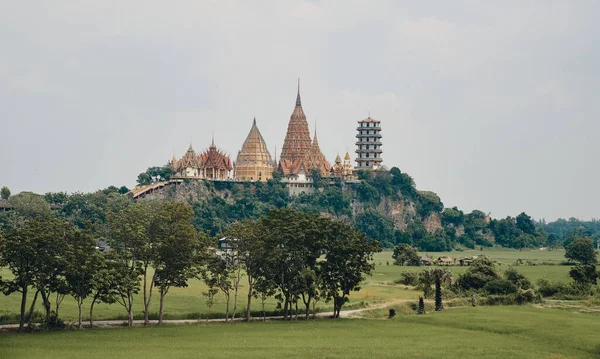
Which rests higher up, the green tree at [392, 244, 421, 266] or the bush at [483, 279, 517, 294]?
the green tree at [392, 244, 421, 266]

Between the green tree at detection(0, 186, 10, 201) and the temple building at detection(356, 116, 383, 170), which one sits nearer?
the green tree at detection(0, 186, 10, 201)

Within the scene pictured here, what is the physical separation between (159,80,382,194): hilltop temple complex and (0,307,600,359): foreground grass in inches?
3978

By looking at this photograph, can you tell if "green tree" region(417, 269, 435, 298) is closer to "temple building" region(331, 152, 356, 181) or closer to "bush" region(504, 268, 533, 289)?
"bush" region(504, 268, 533, 289)

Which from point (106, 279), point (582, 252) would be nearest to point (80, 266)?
point (106, 279)

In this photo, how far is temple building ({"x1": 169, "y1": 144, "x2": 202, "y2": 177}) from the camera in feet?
525

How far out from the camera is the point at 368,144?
19062 centimetres

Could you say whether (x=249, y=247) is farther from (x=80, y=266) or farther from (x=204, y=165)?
(x=204, y=165)

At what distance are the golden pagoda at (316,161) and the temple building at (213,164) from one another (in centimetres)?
1510

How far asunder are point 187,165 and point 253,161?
14.6 m

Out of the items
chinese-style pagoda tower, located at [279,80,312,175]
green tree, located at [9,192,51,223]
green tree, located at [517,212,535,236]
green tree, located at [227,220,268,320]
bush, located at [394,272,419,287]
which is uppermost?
chinese-style pagoda tower, located at [279,80,312,175]

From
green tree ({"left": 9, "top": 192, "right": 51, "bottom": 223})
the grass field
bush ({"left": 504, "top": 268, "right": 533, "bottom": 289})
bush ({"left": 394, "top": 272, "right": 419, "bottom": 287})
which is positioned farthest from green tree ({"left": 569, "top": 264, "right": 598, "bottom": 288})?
green tree ({"left": 9, "top": 192, "right": 51, "bottom": 223})

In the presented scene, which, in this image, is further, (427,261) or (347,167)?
(347,167)

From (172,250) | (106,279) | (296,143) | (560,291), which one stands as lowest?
(106,279)

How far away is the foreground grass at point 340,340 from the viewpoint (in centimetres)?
4853
